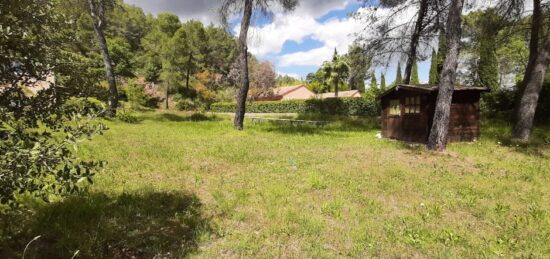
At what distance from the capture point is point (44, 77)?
3.48 metres

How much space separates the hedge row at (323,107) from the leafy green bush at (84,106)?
3227cm

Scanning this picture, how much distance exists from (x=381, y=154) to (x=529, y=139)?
7.76 meters

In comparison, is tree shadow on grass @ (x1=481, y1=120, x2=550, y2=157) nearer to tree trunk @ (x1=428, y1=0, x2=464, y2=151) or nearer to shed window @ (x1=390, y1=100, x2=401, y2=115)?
tree trunk @ (x1=428, y1=0, x2=464, y2=151)

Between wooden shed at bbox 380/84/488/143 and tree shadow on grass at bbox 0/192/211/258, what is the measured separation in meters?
12.3

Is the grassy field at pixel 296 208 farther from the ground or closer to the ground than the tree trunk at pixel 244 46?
closer to the ground

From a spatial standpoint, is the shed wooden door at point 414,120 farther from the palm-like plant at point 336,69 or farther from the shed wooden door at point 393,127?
the palm-like plant at point 336,69

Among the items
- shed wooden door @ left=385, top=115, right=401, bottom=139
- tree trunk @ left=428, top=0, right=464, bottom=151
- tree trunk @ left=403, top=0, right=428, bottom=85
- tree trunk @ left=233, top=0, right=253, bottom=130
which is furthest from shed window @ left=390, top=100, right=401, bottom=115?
tree trunk @ left=233, top=0, right=253, bottom=130

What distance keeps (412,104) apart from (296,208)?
11.8m

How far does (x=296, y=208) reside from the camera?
6.76 meters

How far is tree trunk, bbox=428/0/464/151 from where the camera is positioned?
494 inches

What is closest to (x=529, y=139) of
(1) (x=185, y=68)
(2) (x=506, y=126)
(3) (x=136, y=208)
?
(2) (x=506, y=126)

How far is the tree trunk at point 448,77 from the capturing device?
12.5 m

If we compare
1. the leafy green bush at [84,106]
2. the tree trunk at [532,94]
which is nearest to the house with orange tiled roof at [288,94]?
the tree trunk at [532,94]

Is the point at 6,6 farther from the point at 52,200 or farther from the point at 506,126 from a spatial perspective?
the point at 506,126
